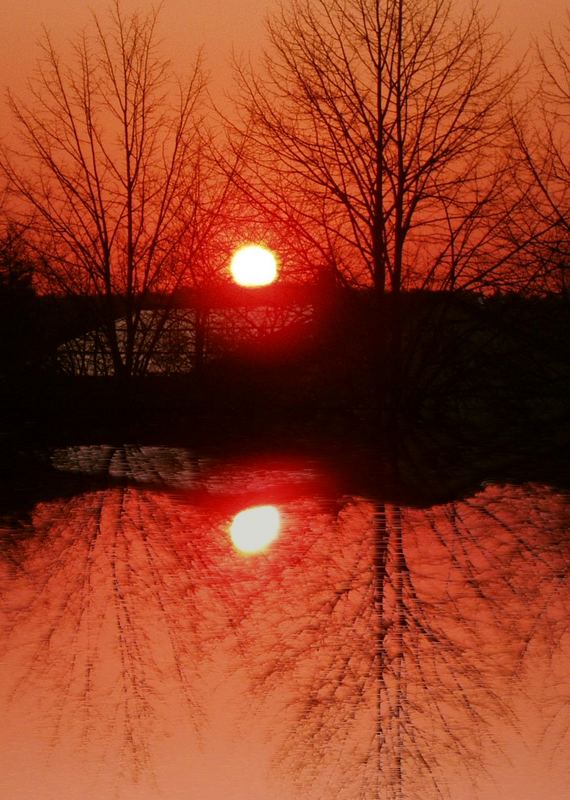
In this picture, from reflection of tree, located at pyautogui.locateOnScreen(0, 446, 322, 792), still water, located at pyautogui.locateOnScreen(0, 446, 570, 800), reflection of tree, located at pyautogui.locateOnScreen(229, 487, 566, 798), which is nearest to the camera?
still water, located at pyautogui.locateOnScreen(0, 446, 570, 800)

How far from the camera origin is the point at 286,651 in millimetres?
6719

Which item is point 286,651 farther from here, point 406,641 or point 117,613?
point 117,613

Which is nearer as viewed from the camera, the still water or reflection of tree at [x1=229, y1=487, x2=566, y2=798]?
the still water

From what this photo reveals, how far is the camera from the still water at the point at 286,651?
4.87m

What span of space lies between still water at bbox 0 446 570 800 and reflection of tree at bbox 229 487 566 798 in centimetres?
2

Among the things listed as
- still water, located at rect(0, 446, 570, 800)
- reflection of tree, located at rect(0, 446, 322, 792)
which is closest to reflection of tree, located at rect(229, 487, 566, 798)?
still water, located at rect(0, 446, 570, 800)

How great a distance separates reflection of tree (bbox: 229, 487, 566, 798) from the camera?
508 cm

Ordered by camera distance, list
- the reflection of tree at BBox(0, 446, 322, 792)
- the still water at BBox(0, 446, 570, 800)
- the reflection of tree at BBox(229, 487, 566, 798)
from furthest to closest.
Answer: the reflection of tree at BBox(0, 446, 322, 792)
the reflection of tree at BBox(229, 487, 566, 798)
the still water at BBox(0, 446, 570, 800)

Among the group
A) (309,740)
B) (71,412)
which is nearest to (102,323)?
(71,412)

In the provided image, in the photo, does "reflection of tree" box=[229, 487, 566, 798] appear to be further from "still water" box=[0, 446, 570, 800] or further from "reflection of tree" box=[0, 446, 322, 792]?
"reflection of tree" box=[0, 446, 322, 792]

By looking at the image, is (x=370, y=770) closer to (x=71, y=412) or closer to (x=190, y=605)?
(x=190, y=605)

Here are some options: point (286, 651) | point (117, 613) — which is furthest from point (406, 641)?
point (117, 613)

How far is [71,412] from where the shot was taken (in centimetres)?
2433

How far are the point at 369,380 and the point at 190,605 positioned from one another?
14684 millimetres
